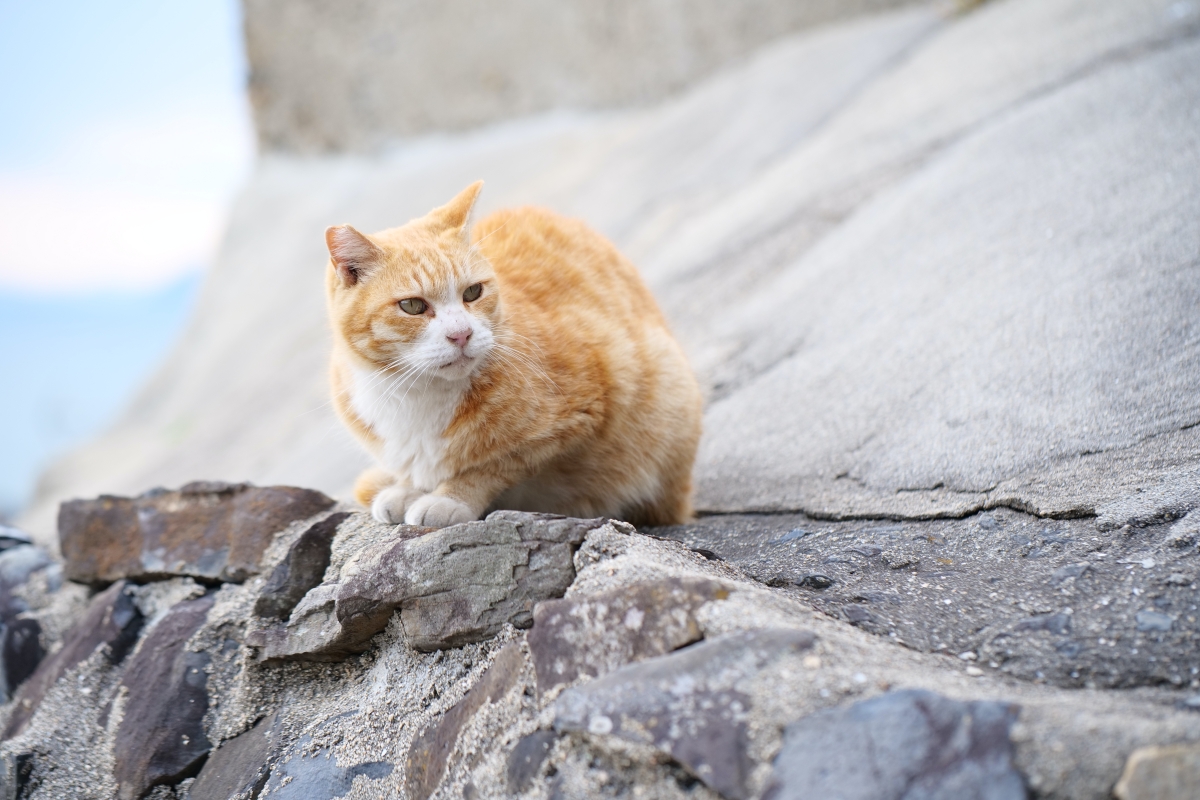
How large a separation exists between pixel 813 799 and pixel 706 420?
186cm

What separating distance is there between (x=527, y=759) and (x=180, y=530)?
4.73ft

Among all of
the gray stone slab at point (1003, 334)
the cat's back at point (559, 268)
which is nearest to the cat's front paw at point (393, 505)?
the cat's back at point (559, 268)

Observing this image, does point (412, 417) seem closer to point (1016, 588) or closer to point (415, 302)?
point (415, 302)

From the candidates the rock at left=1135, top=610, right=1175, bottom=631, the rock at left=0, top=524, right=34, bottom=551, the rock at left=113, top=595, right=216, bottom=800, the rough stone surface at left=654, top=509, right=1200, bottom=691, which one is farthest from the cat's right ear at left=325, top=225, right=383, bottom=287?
the rock at left=0, top=524, right=34, bottom=551

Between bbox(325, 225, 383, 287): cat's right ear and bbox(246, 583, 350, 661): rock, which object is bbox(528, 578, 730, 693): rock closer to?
bbox(246, 583, 350, 661): rock

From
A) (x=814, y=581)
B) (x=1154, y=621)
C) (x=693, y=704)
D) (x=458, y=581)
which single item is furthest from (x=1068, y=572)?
(x=458, y=581)

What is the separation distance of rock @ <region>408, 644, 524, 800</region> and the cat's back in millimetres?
926

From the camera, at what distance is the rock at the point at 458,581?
1569mm

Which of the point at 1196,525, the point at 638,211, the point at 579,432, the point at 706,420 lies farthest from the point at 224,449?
the point at 1196,525

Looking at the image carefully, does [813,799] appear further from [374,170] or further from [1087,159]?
[374,170]

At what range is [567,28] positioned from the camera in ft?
24.7

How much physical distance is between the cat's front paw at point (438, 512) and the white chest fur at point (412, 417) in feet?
0.36

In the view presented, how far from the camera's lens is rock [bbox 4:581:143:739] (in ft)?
7.11

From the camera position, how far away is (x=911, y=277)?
2941 mm
